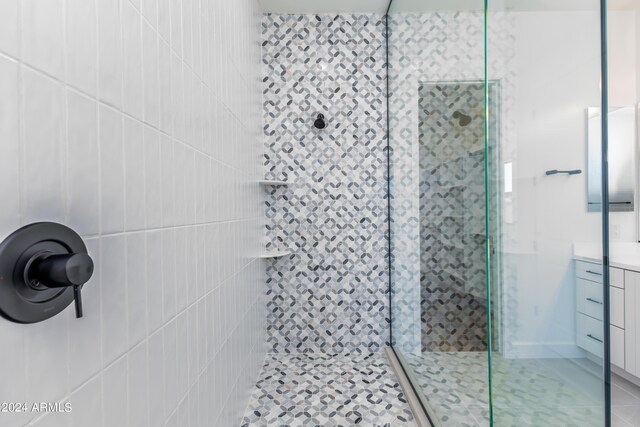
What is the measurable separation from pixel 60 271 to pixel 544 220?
3.51 feet

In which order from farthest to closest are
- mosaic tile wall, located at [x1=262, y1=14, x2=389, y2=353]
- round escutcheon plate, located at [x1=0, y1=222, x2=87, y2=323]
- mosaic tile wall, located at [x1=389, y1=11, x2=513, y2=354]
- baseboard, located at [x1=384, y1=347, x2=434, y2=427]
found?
mosaic tile wall, located at [x1=262, y1=14, x2=389, y2=353] < baseboard, located at [x1=384, y1=347, x2=434, y2=427] < mosaic tile wall, located at [x1=389, y1=11, x2=513, y2=354] < round escutcheon plate, located at [x1=0, y1=222, x2=87, y2=323]

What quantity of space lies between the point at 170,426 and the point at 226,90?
1398mm

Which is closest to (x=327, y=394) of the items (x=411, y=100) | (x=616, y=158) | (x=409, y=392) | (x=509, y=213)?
(x=409, y=392)

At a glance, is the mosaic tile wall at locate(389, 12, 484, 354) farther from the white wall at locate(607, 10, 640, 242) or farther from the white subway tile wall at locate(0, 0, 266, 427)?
the white subway tile wall at locate(0, 0, 266, 427)

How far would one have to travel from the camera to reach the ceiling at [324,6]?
2658 millimetres

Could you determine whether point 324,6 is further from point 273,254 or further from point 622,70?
point 622,70

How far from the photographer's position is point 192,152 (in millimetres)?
1245

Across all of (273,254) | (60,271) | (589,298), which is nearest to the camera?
(60,271)

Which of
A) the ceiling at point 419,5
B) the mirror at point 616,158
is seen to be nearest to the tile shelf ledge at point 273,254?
the ceiling at point 419,5

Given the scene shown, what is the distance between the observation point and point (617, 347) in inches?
27.0

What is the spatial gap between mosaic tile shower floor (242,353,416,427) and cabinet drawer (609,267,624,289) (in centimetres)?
156

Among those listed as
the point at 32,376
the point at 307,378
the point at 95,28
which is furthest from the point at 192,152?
the point at 307,378

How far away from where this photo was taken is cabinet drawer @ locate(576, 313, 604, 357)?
29.6 inches

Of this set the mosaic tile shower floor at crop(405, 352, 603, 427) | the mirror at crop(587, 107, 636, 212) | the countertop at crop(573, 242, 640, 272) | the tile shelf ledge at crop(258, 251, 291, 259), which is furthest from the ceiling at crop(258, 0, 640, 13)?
the tile shelf ledge at crop(258, 251, 291, 259)
